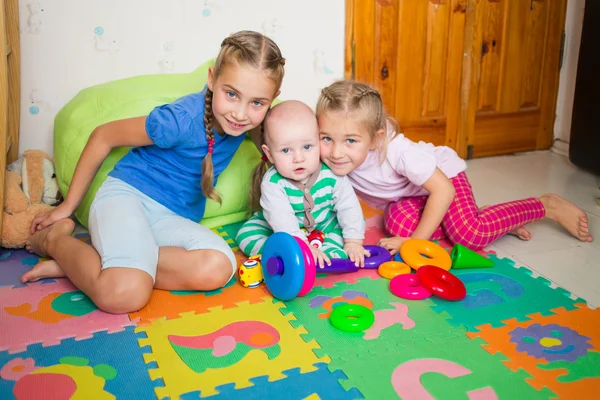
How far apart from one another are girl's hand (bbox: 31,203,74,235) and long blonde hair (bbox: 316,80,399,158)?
2.42 ft

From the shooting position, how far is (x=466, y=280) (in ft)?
5.46

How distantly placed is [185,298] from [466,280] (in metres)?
0.75

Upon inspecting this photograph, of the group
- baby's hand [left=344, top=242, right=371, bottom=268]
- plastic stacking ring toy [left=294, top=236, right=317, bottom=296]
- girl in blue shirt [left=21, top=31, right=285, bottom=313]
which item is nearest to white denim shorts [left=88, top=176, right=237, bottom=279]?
girl in blue shirt [left=21, top=31, right=285, bottom=313]

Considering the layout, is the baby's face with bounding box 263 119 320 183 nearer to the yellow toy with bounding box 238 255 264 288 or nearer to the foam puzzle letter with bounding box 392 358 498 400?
the yellow toy with bounding box 238 255 264 288

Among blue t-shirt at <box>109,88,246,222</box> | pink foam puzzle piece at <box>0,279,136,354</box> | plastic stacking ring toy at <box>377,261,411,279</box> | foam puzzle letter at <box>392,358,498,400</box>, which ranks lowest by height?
pink foam puzzle piece at <box>0,279,136,354</box>

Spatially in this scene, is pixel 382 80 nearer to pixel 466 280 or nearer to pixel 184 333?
pixel 466 280

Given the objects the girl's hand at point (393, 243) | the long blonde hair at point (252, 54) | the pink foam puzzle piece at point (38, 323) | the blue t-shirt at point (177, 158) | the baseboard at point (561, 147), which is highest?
the long blonde hair at point (252, 54)

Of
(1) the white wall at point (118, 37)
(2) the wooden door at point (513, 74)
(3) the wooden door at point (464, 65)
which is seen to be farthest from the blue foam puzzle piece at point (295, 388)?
(2) the wooden door at point (513, 74)

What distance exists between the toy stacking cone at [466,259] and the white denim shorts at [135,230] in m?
0.62

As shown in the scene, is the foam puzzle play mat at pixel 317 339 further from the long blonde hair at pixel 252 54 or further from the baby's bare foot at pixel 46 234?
the long blonde hair at pixel 252 54

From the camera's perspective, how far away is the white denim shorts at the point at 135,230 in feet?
4.96

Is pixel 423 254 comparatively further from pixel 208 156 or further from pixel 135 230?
pixel 135 230

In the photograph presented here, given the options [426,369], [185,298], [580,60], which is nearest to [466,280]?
[426,369]

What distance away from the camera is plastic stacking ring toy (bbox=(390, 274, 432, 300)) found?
1.55 m
